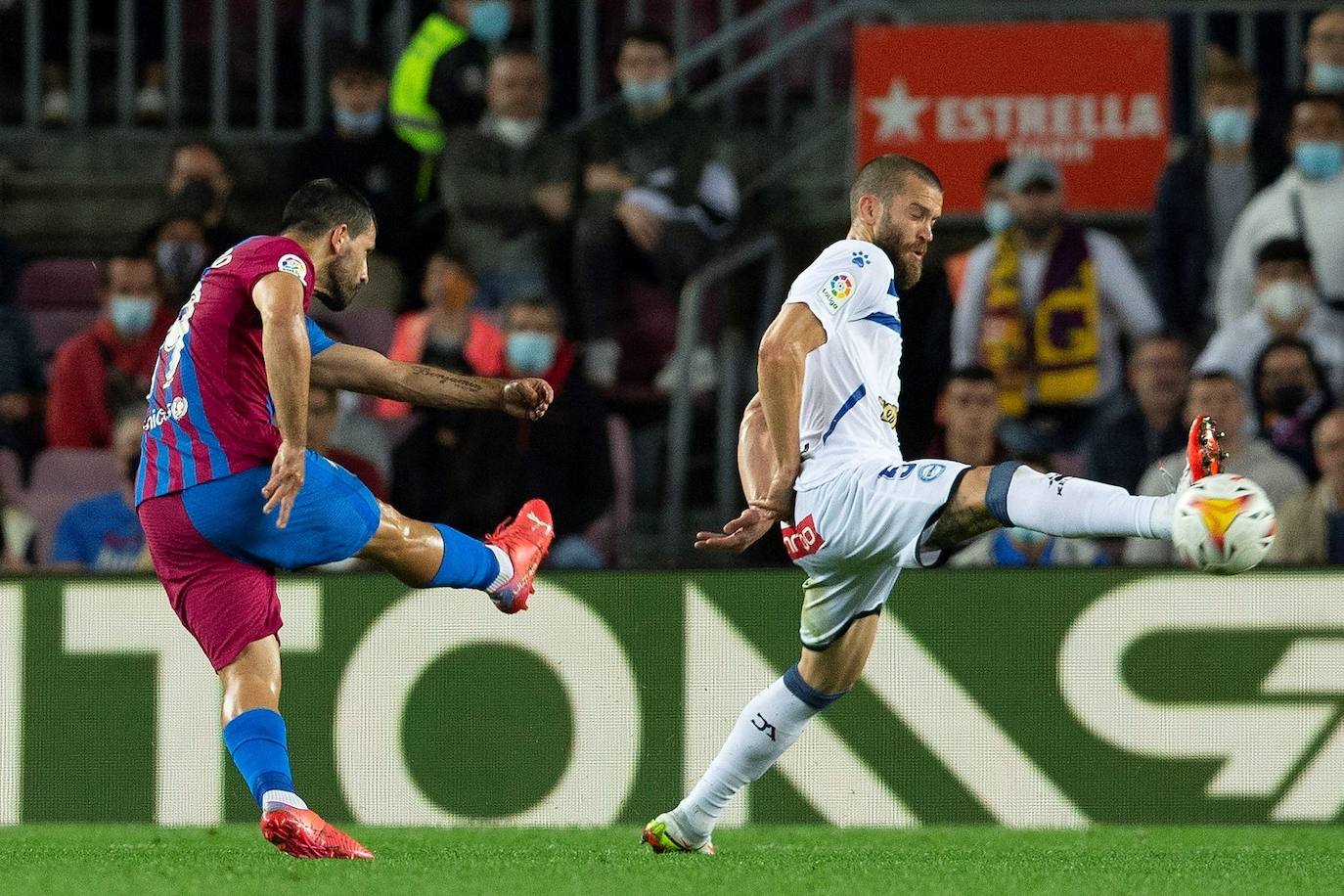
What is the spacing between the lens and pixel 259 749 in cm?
634

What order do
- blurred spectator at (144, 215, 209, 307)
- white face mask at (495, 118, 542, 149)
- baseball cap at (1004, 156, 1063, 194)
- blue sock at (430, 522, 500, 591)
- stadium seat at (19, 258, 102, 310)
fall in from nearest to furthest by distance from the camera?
blue sock at (430, 522, 500, 591)
baseball cap at (1004, 156, 1063, 194)
blurred spectator at (144, 215, 209, 307)
white face mask at (495, 118, 542, 149)
stadium seat at (19, 258, 102, 310)

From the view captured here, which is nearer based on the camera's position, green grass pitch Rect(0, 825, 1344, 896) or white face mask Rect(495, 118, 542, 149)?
green grass pitch Rect(0, 825, 1344, 896)

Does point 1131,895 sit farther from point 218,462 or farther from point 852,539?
point 218,462

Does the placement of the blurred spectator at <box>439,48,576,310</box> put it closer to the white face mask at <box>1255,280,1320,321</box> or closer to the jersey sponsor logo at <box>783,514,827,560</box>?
the white face mask at <box>1255,280,1320,321</box>

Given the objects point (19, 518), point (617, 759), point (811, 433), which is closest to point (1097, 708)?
point (617, 759)

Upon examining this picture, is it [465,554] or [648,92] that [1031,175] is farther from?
[465,554]

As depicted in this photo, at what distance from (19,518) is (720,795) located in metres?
4.07

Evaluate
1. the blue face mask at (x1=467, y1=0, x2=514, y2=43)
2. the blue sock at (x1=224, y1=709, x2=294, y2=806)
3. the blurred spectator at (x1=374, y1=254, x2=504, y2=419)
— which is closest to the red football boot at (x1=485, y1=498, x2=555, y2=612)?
the blue sock at (x1=224, y1=709, x2=294, y2=806)

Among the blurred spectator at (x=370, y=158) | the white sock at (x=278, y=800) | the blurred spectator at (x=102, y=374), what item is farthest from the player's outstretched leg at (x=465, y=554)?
the blurred spectator at (x=370, y=158)

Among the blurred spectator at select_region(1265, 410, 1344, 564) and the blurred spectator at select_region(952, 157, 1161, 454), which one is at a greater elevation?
the blurred spectator at select_region(952, 157, 1161, 454)

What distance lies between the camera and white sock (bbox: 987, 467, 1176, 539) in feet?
19.0

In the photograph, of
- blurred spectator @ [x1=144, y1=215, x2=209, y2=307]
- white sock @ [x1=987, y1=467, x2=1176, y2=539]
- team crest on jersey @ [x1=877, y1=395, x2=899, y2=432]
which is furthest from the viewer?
blurred spectator @ [x1=144, y1=215, x2=209, y2=307]

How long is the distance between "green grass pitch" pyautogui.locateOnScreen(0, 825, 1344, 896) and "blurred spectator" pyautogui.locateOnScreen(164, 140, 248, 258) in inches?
140

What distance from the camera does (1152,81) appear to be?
35.7ft
